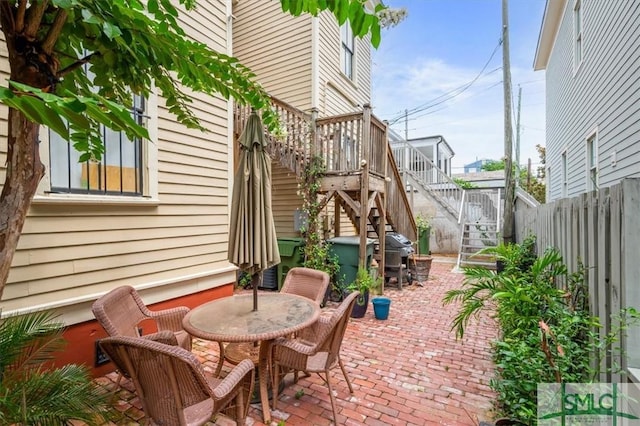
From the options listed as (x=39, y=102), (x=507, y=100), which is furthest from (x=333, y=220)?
(x=39, y=102)

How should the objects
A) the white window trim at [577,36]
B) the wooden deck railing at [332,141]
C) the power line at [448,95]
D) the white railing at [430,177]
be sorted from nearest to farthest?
the wooden deck railing at [332,141] < the white window trim at [577,36] < the white railing at [430,177] < the power line at [448,95]

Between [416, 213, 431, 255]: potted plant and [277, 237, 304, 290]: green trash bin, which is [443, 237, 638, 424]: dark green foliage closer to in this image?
[277, 237, 304, 290]: green trash bin

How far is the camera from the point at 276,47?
8570 mm

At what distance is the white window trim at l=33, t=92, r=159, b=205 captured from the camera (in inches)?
114

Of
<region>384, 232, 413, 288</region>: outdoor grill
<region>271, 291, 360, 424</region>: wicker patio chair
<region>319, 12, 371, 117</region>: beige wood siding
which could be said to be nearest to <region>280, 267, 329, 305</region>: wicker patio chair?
<region>271, 291, 360, 424</region>: wicker patio chair

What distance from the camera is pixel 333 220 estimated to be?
28.2ft

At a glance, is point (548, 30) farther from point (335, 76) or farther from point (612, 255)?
point (612, 255)

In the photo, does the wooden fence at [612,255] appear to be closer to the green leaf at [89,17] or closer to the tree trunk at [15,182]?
the green leaf at [89,17]

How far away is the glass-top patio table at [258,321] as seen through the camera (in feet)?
8.20

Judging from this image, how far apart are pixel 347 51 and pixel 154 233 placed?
8398mm

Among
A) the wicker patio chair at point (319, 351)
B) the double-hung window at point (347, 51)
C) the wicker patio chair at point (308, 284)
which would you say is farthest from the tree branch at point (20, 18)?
the double-hung window at point (347, 51)

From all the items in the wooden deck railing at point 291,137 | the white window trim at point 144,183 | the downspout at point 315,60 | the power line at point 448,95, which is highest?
the power line at point 448,95

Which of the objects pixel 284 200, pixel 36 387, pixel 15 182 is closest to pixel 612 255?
pixel 36 387

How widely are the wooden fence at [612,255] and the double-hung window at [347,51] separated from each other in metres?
8.38
